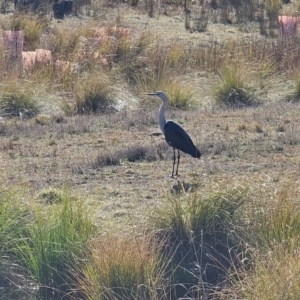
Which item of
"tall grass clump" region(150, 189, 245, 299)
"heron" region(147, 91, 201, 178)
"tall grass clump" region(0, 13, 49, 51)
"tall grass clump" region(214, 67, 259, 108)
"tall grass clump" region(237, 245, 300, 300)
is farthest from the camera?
"tall grass clump" region(0, 13, 49, 51)

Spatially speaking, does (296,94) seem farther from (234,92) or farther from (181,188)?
(181,188)

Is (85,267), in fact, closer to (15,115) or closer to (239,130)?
(239,130)

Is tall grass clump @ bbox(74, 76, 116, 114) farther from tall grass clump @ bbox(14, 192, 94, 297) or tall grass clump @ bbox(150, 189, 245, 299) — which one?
tall grass clump @ bbox(14, 192, 94, 297)

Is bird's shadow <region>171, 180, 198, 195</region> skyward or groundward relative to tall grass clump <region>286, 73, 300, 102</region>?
skyward

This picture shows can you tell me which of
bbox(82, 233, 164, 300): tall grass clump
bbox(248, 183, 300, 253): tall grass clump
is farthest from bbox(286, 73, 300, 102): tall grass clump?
bbox(82, 233, 164, 300): tall grass clump

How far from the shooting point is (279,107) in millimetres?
14703

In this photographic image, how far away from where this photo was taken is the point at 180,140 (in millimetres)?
10734

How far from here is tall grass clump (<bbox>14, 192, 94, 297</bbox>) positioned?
7.75 metres

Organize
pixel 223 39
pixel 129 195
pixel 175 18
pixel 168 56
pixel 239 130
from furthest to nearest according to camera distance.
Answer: pixel 175 18, pixel 223 39, pixel 168 56, pixel 239 130, pixel 129 195

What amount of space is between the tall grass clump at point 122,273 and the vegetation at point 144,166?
0.04 ft

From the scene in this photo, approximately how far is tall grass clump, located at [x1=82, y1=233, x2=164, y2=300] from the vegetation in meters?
0.01

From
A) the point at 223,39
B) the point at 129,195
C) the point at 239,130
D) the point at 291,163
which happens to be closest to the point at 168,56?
the point at 223,39

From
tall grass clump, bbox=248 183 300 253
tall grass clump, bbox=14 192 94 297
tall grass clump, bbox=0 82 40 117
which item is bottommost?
tall grass clump, bbox=0 82 40 117

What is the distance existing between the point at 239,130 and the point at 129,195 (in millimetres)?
3627
